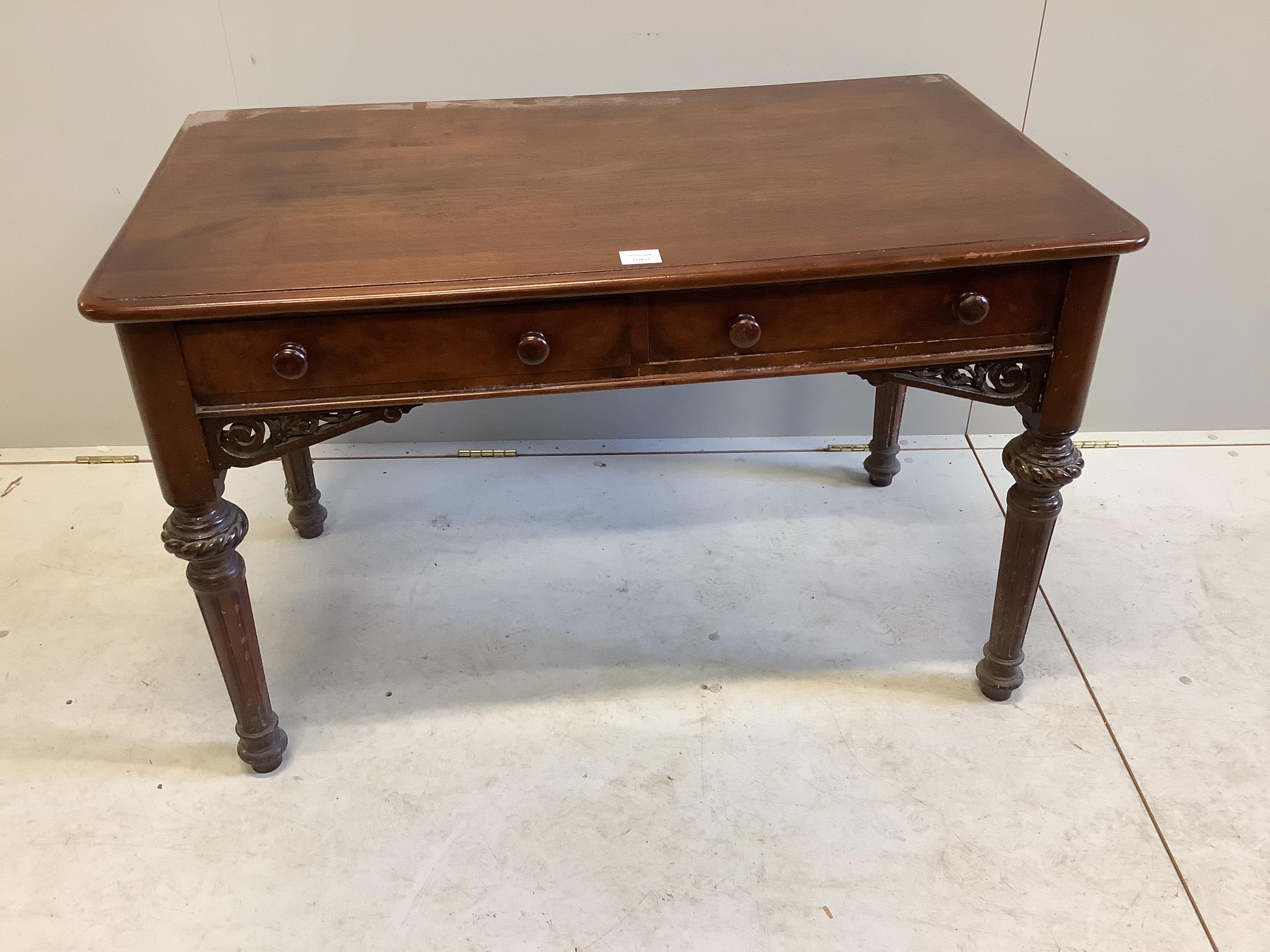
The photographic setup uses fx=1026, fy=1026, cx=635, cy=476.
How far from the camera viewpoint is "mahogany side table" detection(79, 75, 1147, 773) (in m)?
1.34

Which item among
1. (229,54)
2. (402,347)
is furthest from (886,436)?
(229,54)

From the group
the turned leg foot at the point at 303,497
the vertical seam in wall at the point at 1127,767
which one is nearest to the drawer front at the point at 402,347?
the turned leg foot at the point at 303,497

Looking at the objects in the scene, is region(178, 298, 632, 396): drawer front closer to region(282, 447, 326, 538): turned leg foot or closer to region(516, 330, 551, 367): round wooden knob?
region(516, 330, 551, 367): round wooden knob

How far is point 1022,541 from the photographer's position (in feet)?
5.51

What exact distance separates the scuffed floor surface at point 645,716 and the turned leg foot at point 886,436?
4 centimetres

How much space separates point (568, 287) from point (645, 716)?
2.76ft

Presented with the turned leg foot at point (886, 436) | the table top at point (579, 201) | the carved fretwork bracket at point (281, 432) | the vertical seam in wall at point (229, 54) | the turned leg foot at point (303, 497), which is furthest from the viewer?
the turned leg foot at point (886, 436)

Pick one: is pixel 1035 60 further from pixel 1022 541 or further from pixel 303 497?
pixel 303 497

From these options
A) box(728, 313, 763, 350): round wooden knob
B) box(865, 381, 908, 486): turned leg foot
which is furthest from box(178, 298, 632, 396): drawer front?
box(865, 381, 908, 486): turned leg foot

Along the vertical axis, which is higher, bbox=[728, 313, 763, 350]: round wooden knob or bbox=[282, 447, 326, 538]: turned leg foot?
bbox=[728, 313, 763, 350]: round wooden knob

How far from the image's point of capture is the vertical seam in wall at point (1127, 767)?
4.90 feet

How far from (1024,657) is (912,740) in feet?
0.95

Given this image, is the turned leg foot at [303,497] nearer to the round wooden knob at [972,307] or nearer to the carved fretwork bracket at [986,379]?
the carved fretwork bracket at [986,379]

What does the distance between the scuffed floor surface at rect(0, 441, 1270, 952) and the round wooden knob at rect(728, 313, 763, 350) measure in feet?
2.38
